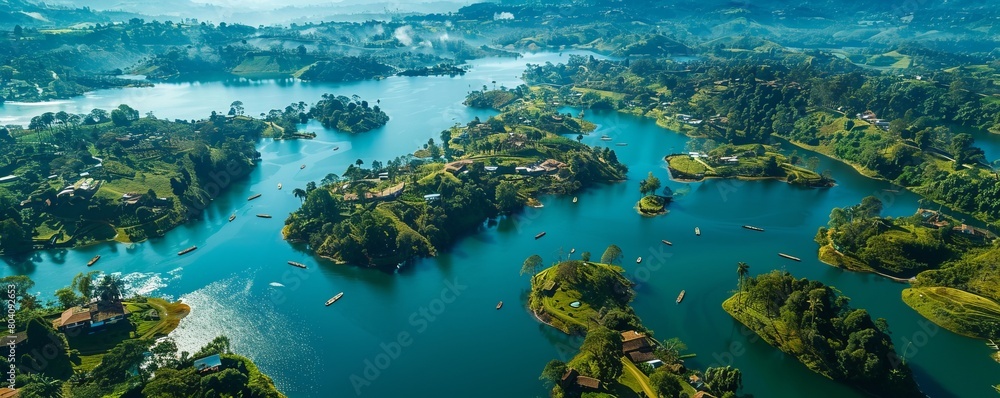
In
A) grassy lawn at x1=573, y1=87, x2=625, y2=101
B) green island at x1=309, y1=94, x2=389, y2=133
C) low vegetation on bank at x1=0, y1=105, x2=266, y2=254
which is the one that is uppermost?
low vegetation on bank at x1=0, y1=105, x2=266, y2=254

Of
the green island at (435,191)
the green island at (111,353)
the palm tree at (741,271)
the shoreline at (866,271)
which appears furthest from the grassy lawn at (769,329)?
the green island at (111,353)

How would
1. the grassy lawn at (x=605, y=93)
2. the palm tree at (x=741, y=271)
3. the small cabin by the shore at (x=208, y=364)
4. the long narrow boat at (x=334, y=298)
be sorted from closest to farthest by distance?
the small cabin by the shore at (x=208, y=364)
the palm tree at (x=741, y=271)
the long narrow boat at (x=334, y=298)
the grassy lawn at (x=605, y=93)

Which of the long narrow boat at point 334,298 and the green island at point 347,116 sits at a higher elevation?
the long narrow boat at point 334,298

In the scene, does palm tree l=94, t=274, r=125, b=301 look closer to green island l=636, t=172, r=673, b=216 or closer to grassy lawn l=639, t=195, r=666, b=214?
green island l=636, t=172, r=673, b=216

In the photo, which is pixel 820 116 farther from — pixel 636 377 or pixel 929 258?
pixel 636 377

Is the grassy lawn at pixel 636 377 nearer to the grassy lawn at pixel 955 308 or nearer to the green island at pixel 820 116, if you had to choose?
the grassy lawn at pixel 955 308

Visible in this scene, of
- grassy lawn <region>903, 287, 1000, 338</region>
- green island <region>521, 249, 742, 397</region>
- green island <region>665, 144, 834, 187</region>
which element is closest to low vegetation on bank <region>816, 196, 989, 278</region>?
grassy lawn <region>903, 287, 1000, 338</region>
